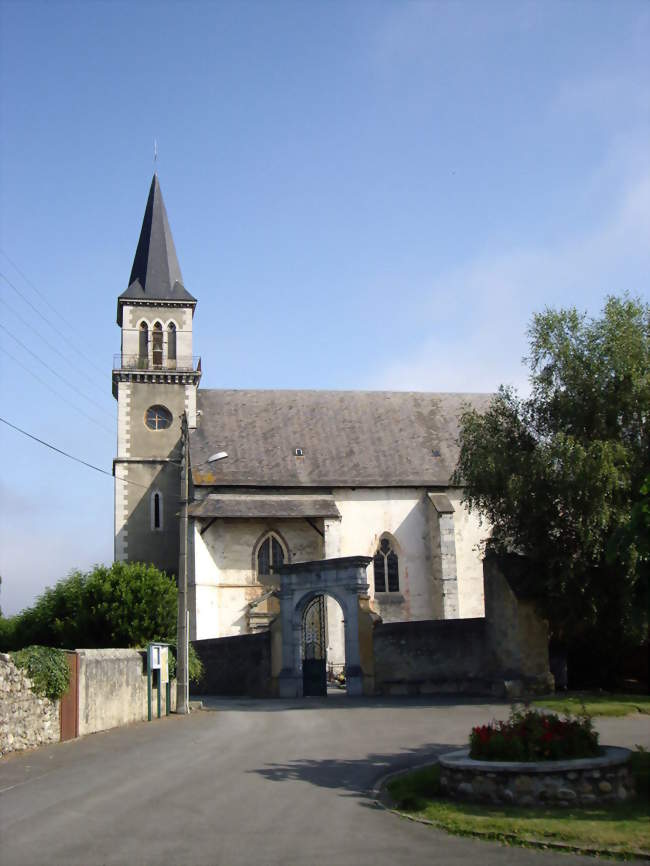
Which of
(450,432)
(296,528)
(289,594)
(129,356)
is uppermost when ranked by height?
(129,356)

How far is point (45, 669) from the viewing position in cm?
1432

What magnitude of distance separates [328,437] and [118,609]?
1590 cm

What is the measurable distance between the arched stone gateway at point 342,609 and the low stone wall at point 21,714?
10.1 m

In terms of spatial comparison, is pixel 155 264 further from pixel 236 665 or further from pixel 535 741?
pixel 535 741

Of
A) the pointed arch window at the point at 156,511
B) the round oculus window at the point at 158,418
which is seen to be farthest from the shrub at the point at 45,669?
the round oculus window at the point at 158,418

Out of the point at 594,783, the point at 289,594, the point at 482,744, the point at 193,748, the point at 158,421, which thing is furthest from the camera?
the point at 158,421

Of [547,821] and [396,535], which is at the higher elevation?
[396,535]

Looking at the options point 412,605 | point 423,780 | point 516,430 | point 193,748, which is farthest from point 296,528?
point 423,780

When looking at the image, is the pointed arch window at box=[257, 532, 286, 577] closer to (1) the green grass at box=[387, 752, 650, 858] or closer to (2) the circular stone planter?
(1) the green grass at box=[387, 752, 650, 858]

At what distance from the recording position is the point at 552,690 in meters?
20.7

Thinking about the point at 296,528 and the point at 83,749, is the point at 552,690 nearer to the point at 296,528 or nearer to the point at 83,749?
the point at 83,749

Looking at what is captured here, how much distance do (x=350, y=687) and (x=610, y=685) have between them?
6.52m

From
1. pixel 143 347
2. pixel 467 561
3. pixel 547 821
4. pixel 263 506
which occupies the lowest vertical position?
pixel 547 821

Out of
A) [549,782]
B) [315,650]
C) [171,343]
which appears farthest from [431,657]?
[171,343]
